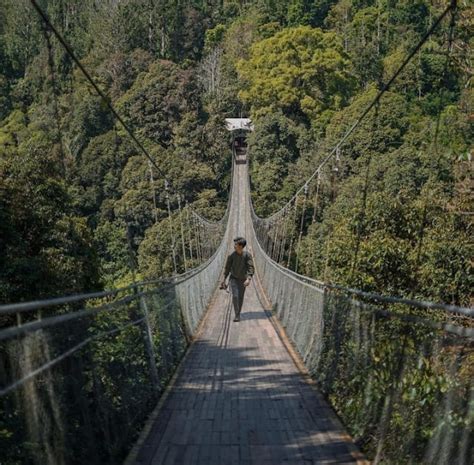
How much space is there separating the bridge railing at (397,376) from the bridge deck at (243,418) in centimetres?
16

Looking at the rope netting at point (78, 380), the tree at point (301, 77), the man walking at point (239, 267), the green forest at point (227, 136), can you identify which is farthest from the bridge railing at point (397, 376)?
the tree at point (301, 77)

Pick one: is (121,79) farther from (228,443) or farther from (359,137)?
(228,443)

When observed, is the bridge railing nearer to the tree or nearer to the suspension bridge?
the suspension bridge

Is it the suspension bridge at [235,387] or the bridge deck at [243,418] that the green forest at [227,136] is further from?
the bridge deck at [243,418]

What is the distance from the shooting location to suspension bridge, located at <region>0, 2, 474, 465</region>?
7.59ft

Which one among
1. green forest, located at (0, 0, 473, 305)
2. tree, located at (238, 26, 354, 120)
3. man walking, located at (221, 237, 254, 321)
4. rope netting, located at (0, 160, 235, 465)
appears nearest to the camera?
rope netting, located at (0, 160, 235, 465)

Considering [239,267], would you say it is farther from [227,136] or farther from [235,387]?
[227,136]

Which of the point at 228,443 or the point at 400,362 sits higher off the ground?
the point at 400,362

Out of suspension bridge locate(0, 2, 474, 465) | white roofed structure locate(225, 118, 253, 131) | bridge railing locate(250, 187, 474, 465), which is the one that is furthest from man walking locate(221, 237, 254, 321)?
white roofed structure locate(225, 118, 253, 131)

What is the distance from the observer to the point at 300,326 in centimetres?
707

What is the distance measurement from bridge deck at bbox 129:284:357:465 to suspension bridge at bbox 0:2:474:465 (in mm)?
11

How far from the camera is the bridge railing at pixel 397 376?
2.35 meters

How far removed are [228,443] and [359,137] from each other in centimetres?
3251

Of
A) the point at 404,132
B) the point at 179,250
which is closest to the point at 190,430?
the point at 179,250
